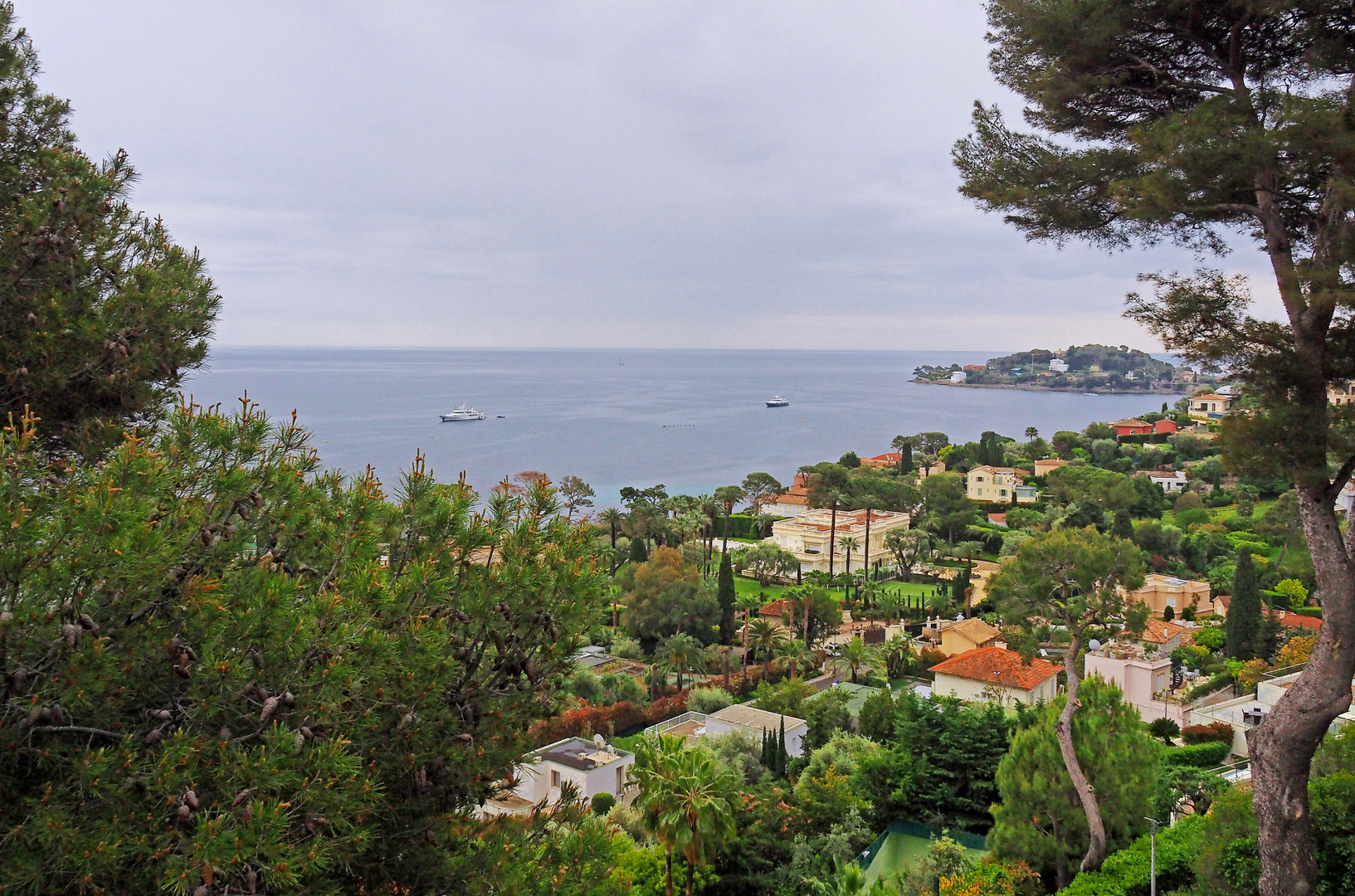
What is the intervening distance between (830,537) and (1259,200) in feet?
118

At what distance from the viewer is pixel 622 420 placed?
332ft

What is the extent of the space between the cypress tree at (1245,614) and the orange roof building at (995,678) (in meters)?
6.04

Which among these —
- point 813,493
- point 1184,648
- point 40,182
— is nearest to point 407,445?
point 813,493

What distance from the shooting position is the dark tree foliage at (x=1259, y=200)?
5691 millimetres

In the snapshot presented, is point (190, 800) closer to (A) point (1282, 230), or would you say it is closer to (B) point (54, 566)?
(B) point (54, 566)

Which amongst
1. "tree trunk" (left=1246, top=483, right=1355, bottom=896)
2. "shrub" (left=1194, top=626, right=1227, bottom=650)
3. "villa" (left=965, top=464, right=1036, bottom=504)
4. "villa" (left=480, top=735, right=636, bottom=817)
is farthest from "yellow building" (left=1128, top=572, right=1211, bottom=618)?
"tree trunk" (left=1246, top=483, right=1355, bottom=896)

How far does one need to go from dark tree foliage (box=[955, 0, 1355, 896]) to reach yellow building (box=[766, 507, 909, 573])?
33.7 m

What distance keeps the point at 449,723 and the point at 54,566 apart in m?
1.53

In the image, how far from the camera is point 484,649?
370 centimetres

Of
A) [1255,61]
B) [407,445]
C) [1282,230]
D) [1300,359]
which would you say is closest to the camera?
[1300,359]

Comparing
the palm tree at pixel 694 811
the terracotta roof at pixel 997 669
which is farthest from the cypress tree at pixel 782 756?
the palm tree at pixel 694 811

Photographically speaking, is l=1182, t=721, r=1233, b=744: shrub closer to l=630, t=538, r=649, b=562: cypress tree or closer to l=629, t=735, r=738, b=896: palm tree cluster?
Result: l=629, t=735, r=738, b=896: palm tree cluster

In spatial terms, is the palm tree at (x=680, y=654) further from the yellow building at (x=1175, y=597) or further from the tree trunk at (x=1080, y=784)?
the yellow building at (x=1175, y=597)

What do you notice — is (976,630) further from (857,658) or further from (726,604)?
(726,604)
